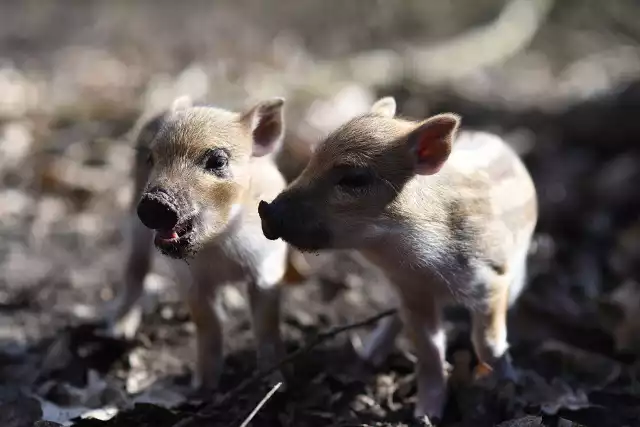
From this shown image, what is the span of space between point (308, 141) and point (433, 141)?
3.57 m

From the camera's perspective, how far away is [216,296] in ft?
Result: 14.7

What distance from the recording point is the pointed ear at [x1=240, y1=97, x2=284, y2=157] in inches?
169

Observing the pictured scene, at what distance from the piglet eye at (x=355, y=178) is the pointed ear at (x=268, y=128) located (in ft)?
2.42

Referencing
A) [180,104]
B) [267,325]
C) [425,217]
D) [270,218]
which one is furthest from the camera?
[180,104]

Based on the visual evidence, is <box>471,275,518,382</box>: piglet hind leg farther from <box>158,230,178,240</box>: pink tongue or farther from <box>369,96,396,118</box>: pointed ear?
<box>158,230,178,240</box>: pink tongue

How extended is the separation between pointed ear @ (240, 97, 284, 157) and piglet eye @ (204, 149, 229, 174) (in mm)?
296

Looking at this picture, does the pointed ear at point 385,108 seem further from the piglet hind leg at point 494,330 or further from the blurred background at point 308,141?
the blurred background at point 308,141

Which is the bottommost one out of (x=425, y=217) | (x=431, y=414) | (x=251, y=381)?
(x=431, y=414)

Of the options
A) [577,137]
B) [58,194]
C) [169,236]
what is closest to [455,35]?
[577,137]

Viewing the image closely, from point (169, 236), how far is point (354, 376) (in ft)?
4.94

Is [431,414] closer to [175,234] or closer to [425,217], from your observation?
[425,217]

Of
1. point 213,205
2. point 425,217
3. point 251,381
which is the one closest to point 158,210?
point 213,205

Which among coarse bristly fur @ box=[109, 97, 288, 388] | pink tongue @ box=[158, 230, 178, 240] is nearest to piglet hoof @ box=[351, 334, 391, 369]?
coarse bristly fur @ box=[109, 97, 288, 388]

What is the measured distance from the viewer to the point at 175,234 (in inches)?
148
